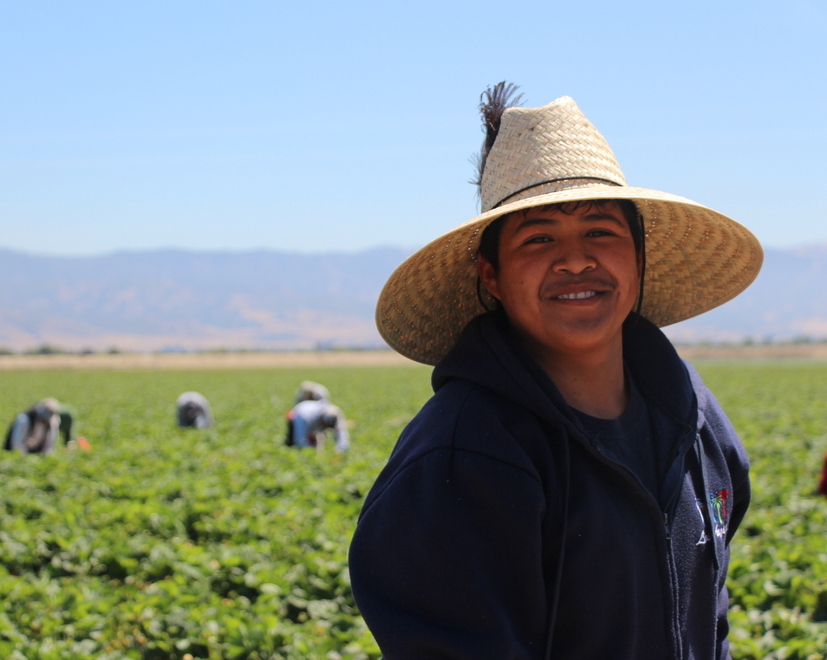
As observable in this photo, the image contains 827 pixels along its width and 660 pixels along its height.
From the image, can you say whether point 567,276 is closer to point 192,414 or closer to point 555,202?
point 555,202

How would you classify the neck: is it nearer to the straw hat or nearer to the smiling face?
the smiling face

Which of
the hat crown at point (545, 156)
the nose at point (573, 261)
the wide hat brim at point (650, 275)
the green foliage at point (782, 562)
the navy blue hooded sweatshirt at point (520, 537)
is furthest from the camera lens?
the green foliage at point (782, 562)

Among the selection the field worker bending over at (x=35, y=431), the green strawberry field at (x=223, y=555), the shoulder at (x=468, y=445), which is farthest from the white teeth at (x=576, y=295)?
the field worker bending over at (x=35, y=431)

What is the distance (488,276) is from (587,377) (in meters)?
0.28

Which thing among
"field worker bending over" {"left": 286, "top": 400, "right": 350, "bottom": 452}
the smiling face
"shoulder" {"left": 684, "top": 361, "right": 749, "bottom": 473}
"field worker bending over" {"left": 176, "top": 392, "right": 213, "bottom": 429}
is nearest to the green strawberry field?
"field worker bending over" {"left": 286, "top": 400, "right": 350, "bottom": 452}

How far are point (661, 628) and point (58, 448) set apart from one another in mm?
11301

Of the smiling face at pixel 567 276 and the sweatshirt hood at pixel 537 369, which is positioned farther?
the smiling face at pixel 567 276

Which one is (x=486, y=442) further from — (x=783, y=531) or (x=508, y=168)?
(x=783, y=531)

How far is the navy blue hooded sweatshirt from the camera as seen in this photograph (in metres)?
1.31

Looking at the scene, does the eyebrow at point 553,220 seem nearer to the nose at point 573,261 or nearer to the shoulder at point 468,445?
the nose at point 573,261

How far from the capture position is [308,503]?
23.9 ft

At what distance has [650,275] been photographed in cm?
220

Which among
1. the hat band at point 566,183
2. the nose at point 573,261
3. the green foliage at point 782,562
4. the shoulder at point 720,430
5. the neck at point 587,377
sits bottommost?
the green foliage at point 782,562

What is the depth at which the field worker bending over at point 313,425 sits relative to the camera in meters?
11.1
